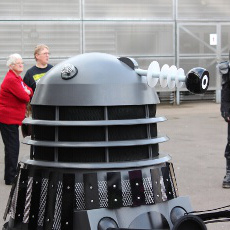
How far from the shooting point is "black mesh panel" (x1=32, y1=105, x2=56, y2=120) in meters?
2.77

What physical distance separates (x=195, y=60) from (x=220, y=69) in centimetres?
1337

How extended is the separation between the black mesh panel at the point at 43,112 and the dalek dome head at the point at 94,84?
3cm

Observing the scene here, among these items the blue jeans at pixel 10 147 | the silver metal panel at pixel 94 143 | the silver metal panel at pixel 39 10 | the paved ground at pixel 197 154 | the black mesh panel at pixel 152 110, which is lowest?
the paved ground at pixel 197 154

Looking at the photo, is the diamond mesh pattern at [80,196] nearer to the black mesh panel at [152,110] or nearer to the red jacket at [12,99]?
the black mesh panel at [152,110]

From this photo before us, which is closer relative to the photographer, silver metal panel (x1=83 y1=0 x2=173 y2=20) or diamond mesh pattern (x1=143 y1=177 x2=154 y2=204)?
diamond mesh pattern (x1=143 y1=177 x2=154 y2=204)

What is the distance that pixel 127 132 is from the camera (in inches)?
109

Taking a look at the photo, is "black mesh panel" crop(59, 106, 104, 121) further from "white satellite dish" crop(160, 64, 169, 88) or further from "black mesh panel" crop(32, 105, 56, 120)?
"white satellite dish" crop(160, 64, 169, 88)

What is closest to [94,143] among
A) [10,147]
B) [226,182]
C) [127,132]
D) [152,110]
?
[127,132]

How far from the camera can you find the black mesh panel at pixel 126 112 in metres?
2.72

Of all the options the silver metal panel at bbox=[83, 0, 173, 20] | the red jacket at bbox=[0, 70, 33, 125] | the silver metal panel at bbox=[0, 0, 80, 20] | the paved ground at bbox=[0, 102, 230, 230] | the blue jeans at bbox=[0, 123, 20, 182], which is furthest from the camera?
the silver metal panel at bbox=[83, 0, 173, 20]

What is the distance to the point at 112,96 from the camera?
2705 mm

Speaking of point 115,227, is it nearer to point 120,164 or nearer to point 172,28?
point 120,164

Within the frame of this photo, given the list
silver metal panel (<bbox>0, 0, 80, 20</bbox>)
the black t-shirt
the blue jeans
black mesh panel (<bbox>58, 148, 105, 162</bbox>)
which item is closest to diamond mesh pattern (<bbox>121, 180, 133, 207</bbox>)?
black mesh panel (<bbox>58, 148, 105, 162</bbox>)

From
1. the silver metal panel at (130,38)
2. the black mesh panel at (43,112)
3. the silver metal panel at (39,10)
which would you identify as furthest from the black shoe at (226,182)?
the silver metal panel at (39,10)
